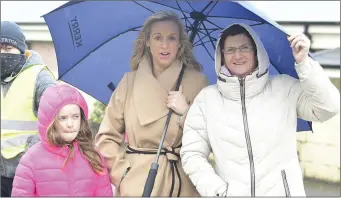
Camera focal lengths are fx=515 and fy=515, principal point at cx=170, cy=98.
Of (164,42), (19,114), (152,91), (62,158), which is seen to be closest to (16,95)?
(19,114)

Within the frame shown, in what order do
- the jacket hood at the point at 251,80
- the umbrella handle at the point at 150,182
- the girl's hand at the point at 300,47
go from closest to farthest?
the girl's hand at the point at 300,47
the jacket hood at the point at 251,80
the umbrella handle at the point at 150,182

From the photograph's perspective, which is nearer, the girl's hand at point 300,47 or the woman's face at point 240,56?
the girl's hand at point 300,47

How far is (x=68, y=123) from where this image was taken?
108 inches

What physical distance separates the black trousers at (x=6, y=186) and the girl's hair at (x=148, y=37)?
1087mm

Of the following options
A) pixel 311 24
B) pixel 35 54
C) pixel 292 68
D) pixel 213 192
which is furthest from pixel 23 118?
pixel 311 24

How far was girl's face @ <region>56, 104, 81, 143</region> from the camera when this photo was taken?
2.75 meters

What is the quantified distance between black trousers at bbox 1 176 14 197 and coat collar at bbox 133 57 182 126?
1.05 m

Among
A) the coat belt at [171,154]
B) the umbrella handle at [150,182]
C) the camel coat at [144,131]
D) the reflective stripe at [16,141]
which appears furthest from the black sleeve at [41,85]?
the umbrella handle at [150,182]

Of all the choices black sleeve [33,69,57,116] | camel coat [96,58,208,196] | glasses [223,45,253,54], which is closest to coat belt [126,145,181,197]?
camel coat [96,58,208,196]

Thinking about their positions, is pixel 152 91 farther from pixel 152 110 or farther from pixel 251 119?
pixel 251 119

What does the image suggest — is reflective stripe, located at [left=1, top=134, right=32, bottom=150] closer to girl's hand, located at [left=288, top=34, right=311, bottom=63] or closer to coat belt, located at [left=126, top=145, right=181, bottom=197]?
coat belt, located at [left=126, top=145, right=181, bottom=197]

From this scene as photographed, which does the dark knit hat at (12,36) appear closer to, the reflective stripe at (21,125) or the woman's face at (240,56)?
the reflective stripe at (21,125)

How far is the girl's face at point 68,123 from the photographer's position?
2.75 m

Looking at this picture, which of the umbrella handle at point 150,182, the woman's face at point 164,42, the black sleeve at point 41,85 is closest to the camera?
the umbrella handle at point 150,182
